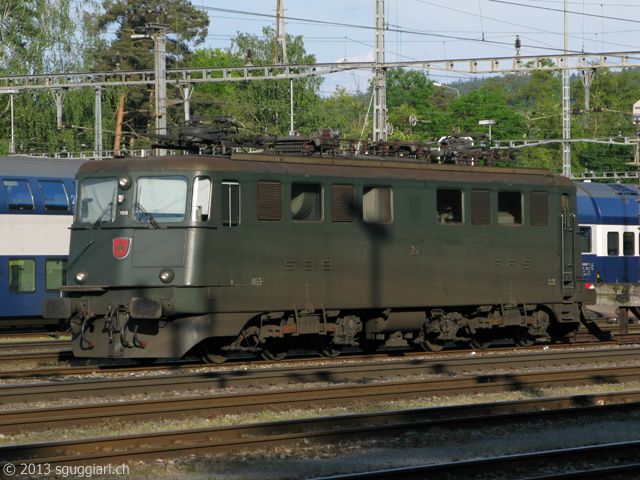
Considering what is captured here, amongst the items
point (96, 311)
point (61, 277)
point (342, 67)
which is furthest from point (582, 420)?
point (342, 67)

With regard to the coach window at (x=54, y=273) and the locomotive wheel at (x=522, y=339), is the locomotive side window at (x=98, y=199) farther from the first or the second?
the locomotive wheel at (x=522, y=339)

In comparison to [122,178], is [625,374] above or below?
below

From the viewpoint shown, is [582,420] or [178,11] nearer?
[582,420]

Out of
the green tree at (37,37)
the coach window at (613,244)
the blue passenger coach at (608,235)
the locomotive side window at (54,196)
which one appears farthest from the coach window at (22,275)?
the green tree at (37,37)

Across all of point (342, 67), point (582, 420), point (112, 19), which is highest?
point (112, 19)

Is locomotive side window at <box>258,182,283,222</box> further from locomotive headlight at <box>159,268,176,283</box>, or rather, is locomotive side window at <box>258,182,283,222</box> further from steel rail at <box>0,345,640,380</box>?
steel rail at <box>0,345,640,380</box>

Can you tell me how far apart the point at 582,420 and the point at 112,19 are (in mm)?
66505

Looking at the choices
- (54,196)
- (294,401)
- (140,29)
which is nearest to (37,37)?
(140,29)

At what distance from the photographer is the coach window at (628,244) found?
3109 cm

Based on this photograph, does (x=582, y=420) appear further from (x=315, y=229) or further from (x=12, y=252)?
(x=12, y=252)

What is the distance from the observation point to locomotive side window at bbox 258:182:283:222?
14.2 meters

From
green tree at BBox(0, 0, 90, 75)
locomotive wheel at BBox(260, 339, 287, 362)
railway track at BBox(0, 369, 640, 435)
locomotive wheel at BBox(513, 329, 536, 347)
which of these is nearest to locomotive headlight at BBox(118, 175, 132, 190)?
locomotive wheel at BBox(260, 339, 287, 362)

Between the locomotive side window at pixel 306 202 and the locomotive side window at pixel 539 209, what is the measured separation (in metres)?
4.76

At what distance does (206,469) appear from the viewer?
321 inches
